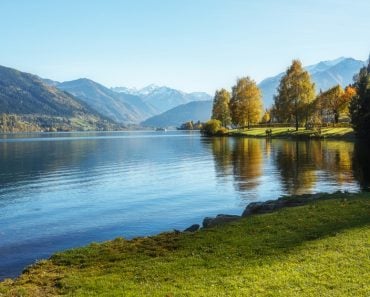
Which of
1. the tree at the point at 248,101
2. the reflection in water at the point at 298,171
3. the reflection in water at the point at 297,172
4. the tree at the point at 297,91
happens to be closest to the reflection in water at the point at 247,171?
the reflection in water at the point at 298,171

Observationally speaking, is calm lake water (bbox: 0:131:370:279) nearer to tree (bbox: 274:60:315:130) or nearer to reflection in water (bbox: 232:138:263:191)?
reflection in water (bbox: 232:138:263:191)

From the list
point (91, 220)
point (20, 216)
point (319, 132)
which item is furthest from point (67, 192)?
point (319, 132)

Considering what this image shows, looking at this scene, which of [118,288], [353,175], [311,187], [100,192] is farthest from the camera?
[353,175]

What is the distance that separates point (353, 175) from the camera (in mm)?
59281

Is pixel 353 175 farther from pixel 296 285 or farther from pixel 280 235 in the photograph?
pixel 296 285

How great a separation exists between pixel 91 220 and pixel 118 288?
22300 mm

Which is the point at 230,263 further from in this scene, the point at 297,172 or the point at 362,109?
Result: the point at 362,109

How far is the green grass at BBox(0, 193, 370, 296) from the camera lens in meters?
17.3

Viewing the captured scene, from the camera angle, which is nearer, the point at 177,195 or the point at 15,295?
the point at 15,295

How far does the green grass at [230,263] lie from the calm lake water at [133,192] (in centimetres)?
633

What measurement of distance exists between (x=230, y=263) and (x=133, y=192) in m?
36.1

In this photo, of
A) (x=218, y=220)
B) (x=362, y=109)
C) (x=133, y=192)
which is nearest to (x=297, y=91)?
(x=362, y=109)

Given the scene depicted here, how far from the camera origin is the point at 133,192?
55.2 metres

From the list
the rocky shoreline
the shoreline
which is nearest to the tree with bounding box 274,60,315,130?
the shoreline
